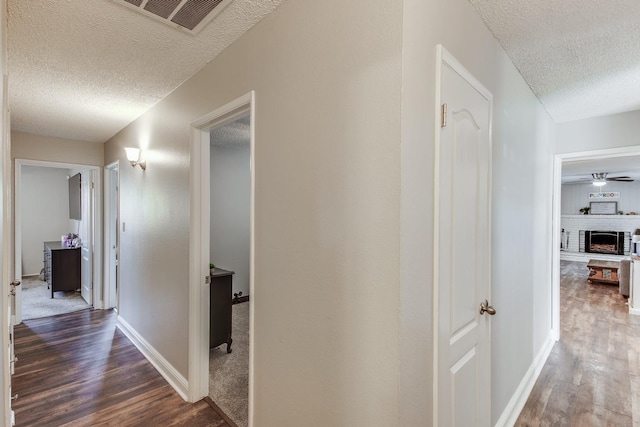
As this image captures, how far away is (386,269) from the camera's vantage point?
107cm

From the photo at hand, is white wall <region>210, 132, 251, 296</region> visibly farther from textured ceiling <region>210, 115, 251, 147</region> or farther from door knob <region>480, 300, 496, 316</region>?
Result: door knob <region>480, 300, 496, 316</region>

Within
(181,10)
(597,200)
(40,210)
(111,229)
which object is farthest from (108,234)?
(597,200)

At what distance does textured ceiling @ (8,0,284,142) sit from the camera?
158cm

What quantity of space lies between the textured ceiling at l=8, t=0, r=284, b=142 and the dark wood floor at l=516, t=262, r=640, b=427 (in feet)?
10.9

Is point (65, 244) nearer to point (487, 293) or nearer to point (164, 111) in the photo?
point (164, 111)

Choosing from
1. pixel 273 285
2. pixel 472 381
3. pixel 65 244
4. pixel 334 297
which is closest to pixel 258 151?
pixel 273 285

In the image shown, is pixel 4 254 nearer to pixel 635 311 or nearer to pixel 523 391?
pixel 523 391

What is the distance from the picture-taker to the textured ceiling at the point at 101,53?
1.58 m

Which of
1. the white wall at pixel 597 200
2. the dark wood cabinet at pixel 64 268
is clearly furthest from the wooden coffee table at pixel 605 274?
the dark wood cabinet at pixel 64 268

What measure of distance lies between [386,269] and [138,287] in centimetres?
311

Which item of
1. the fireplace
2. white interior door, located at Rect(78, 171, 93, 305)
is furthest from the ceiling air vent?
the fireplace

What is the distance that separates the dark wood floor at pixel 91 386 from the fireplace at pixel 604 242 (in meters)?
11.7

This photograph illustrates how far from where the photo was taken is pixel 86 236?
4.88 m

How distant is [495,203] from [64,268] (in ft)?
20.8
